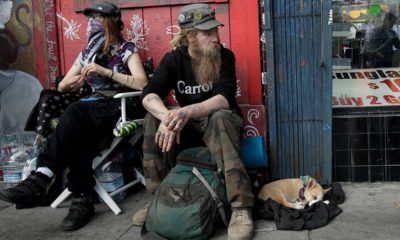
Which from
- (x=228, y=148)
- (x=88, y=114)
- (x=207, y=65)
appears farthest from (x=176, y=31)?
(x=228, y=148)

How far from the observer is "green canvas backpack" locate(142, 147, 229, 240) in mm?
3189

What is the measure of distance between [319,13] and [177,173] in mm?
1740

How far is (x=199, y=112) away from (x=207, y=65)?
0.45m

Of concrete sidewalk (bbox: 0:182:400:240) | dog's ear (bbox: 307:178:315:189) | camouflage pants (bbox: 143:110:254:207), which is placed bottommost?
concrete sidewalk (bbox: 0:182:400:240)

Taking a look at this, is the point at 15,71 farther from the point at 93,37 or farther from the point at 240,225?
the point at 240,225

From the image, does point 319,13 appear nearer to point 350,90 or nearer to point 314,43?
point 314,43

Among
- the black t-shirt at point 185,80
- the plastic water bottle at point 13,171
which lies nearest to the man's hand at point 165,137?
the black t-shirt at point 185,80

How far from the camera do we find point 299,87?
13.6ft

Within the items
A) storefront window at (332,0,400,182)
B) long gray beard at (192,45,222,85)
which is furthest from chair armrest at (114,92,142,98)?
storefront window at (332,0,400,182)

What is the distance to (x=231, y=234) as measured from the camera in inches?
126

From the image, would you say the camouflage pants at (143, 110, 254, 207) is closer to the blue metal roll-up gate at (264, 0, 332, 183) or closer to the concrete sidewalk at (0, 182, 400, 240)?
the concrete sidewalk at (0, 182, 400, 240)

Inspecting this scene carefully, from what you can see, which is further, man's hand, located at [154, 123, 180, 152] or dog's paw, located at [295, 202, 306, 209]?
dog's paw, located at [295, 202, 306, 209]

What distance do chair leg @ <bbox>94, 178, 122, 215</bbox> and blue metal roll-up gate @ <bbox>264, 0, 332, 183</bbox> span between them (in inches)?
52.2

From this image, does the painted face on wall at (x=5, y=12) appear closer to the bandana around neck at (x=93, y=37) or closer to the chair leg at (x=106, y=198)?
the bandana around neck at (x=93, y=37)
